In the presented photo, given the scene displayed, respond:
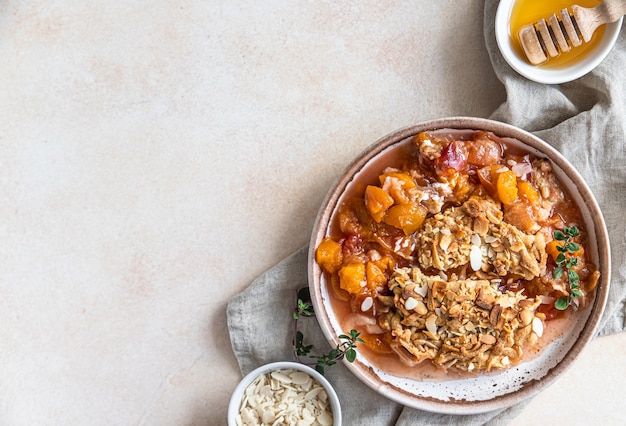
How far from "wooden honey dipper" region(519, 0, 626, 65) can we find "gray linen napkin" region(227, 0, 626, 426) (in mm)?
158

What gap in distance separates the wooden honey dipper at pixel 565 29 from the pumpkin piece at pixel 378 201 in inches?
39.3

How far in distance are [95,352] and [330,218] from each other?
1.44 metres

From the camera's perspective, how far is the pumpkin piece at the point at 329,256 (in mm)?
2943

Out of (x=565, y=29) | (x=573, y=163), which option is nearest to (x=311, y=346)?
(x=573, y=163)

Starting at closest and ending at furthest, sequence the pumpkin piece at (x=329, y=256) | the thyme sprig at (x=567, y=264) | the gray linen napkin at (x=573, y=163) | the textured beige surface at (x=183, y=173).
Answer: the thyme sprig at (x=567, y=264)
the pumpkin piece at (x=329, y=256)
the gray linen napkin at (x=573, y=163)
the textured beige surface at (x=183, y=173)

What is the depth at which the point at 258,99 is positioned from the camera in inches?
132

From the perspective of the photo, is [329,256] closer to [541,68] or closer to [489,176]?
[489,176]

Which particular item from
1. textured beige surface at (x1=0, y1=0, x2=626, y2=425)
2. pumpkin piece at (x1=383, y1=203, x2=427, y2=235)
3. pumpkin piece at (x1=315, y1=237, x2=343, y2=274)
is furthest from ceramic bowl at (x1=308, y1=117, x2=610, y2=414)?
textured beige surface at (x1=0, y1=0, x2=626, y2=425)

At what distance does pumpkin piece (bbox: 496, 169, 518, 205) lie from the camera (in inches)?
112

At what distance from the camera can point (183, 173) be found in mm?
3354

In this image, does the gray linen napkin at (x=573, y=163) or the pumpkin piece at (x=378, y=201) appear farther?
the gray linen napkin at (x=573, y=163)

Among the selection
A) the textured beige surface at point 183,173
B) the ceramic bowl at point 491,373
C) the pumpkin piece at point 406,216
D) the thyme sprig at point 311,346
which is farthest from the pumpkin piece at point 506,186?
the thyme sprig at point 311,346

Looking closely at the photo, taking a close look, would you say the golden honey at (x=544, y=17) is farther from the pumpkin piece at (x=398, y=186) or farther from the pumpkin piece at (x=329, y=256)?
the pumpkin piece at (x=329, y=256)

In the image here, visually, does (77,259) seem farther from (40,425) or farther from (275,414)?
(275,414)
